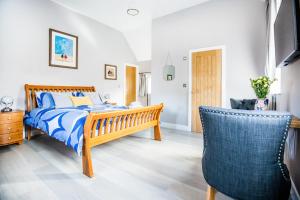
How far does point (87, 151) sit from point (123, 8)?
3590 millimetres

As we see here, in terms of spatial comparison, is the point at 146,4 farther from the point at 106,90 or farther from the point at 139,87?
the point at 139,87

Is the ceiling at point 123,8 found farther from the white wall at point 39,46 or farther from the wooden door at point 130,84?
the wooden door at point 130,84

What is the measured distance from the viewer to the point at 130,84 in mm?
6707

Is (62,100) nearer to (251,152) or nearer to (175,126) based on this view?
(175,126)

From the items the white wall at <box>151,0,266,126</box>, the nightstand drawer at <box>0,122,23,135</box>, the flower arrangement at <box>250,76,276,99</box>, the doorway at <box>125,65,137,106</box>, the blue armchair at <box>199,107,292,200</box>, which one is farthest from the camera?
the doorway at <box>125,65,137,106</box>

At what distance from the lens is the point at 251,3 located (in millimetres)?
3203

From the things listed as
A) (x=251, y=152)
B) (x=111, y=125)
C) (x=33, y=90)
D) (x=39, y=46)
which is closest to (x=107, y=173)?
(x=111, y=125)

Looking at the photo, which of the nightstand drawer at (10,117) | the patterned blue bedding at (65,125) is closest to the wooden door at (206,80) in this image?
the patterned blue bedding at (65,125)

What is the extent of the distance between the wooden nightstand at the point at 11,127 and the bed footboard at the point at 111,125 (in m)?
1.81

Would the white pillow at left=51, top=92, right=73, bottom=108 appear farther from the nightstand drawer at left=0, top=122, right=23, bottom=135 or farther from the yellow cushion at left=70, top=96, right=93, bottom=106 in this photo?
the nightstand drawer at left=0, top=122, right=23, bottom=135

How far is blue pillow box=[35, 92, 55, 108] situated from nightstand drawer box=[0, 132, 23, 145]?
63 cm

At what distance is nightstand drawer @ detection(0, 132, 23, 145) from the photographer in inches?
106

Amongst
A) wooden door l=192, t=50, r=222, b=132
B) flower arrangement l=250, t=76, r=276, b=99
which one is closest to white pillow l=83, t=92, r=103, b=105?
wooden door l=192, t=50, r=222, b=132

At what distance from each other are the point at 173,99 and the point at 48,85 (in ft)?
10.0
